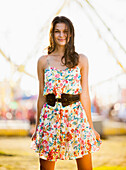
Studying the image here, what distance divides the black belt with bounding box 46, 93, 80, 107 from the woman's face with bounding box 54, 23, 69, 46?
13.1 inches

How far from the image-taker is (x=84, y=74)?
218 cm

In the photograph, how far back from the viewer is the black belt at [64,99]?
2102 millimetres

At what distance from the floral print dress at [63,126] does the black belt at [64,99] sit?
19 mm

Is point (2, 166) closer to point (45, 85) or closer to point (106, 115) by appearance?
point (45, 85)

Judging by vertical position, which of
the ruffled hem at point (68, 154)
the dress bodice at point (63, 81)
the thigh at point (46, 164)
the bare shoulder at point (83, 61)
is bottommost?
the thigh at point (46, 164)

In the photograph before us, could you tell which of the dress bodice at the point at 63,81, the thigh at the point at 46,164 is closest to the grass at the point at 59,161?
the thigh at the point at 46,164

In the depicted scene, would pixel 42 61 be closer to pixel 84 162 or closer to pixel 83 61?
pixel 83 61

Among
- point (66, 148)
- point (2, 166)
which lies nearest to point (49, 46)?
point (66, 148)

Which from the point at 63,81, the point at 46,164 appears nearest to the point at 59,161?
the point at 46,164

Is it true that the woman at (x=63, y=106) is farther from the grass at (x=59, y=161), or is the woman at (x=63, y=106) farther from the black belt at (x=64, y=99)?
the grass at (x=59, y=161)

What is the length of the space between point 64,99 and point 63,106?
4cm

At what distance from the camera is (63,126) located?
81.9 inches

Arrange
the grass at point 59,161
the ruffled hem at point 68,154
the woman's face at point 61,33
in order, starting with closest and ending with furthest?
the ruffled hem at point 68,154, the woman's face at point 61,33, the grass at point 59,161

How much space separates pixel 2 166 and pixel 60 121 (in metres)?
3.29
